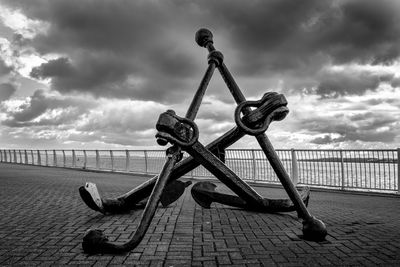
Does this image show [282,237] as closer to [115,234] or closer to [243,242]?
[243,242]

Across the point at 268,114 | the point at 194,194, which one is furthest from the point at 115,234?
the point at 268,114

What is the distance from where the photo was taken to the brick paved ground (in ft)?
10.3

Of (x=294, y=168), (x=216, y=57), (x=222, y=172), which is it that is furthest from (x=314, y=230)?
(x=294, y=168)

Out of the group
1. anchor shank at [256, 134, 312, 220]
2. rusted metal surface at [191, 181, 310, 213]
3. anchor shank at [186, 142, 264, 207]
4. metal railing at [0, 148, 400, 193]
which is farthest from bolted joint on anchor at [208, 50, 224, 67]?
metal railing at [0, 148, 400, 193]

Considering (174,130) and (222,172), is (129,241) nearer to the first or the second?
(174,130)

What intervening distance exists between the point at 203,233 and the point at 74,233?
1.54 meters

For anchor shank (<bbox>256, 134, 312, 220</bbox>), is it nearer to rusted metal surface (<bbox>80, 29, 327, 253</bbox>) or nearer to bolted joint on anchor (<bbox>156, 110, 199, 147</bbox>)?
rusted metal surface (<bbox>80, 29, 327, 253</bbox>)

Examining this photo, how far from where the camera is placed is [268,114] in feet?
10.9

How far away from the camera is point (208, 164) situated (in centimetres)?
362

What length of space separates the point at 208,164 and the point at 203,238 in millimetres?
915

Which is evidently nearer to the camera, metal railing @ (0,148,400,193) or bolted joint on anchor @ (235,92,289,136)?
bolted joint on anchor @ (235,92,289,136)

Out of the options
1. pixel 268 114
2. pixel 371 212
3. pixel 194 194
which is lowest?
pixel 371 212

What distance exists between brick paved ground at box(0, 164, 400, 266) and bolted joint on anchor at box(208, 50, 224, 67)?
2.09 metres

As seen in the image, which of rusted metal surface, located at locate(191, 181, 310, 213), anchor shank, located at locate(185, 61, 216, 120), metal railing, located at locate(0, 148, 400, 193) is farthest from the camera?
metal railing, located at locate(0, 148, 400, 193)
